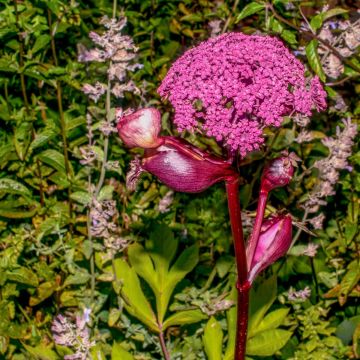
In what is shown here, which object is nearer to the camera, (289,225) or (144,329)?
(289,225)

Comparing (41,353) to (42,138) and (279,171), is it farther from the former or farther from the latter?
(279,171)

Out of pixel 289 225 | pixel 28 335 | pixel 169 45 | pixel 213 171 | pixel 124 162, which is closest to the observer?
pixel 213 171

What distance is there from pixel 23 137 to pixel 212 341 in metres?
0.94

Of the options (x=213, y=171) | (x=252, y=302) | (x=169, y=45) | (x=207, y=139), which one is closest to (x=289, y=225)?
(x=213, y=171)

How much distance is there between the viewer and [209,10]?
3.16 m

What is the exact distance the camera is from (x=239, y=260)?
5.79 ft

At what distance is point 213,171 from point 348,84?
63.8 inches

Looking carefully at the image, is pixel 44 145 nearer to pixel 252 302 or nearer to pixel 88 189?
pixel 88 189

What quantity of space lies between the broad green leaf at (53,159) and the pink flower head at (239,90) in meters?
1.01

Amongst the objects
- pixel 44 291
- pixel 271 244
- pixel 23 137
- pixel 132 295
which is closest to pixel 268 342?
pixel 132 295

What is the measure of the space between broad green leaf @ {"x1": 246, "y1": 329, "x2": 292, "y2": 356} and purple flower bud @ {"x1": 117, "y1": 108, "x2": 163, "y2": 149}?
0.90m

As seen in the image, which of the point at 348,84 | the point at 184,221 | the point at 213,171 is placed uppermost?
the point at 213,171

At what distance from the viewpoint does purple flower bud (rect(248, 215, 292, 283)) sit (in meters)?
1.82

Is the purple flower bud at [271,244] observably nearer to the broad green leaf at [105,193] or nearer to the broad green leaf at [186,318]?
the broad green leaf at [186,318]
